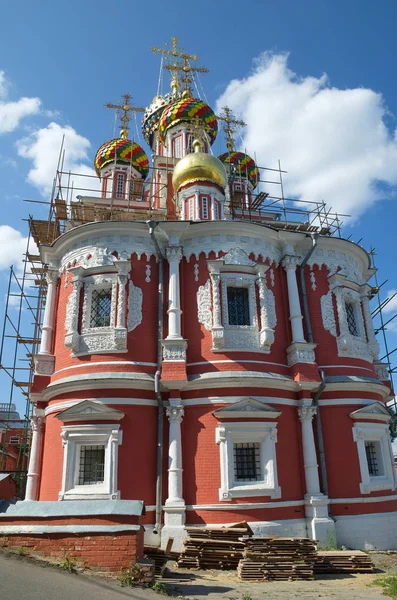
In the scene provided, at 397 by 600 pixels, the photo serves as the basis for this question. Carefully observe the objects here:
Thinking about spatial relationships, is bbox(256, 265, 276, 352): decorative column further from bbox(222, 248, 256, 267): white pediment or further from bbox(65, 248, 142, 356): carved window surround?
bbox(65, 248, 142, 356): carved window surround

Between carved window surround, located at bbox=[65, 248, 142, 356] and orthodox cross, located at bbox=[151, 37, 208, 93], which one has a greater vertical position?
orthodox cross, located at bbox=[151, 37, 208, 93]

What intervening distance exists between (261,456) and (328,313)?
4700 millimetres

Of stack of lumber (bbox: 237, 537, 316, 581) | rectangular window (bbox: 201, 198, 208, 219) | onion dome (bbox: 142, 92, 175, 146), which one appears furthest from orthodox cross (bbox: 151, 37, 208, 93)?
stack of lumber (bbox: 237, 537, 316, 581)

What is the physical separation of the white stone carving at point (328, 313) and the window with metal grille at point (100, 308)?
620cm

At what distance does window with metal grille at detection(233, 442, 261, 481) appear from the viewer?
38.9ft

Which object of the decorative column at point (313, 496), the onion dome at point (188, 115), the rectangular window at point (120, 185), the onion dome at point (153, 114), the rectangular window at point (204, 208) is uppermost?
the onion dome at point (153, 114)

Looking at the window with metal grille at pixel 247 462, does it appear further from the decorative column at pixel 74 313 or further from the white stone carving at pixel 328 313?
the decorative column at pixel 74 313

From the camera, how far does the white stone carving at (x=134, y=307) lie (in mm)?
12883

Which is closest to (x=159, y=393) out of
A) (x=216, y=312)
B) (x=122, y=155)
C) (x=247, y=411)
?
(x=247, y=411)

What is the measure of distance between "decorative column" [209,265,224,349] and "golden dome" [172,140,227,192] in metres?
5.08

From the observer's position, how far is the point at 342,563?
9.08 metres

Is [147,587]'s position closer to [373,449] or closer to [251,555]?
[251,555]

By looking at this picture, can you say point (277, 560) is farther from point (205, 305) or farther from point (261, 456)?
point (205, 305)

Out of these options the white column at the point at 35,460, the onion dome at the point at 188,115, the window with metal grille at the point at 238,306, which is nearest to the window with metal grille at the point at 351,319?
the window with metal grille at the point at 238,306
